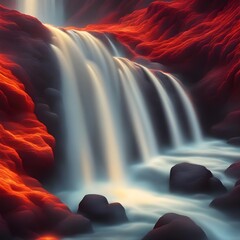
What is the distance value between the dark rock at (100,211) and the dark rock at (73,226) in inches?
10.6

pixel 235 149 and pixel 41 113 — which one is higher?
pixel 41 113

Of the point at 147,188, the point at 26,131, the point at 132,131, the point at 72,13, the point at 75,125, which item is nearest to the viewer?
the point at 26,131

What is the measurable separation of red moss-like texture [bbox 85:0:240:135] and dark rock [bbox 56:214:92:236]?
6.75 m

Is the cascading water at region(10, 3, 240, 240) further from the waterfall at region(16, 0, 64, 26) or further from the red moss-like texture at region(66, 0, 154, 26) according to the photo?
the waterfall at region(16, 0, 64, 26)

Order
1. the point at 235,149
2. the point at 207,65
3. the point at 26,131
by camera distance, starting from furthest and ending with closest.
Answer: the point at 207,65 → the point at 235,149 → the point at 26,131

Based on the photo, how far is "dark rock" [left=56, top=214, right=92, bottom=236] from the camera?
177 inches

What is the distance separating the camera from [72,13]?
2061 cm

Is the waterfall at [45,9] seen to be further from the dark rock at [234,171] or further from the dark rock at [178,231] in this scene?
the dark rock at [178,231]

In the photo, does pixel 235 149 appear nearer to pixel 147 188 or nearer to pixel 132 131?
pixel 132 131

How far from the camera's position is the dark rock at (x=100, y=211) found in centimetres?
489

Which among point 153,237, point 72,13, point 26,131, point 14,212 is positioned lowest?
point 153,237

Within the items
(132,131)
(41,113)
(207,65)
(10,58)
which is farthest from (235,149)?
(10,58)

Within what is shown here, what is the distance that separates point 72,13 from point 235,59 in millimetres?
11898

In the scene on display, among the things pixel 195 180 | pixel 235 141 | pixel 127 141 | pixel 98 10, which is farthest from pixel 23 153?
→ pixel 98 10
